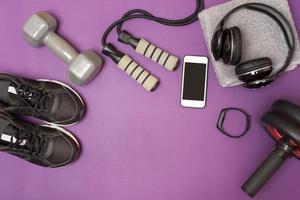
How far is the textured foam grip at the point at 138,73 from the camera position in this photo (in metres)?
1.01

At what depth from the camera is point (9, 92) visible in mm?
1026

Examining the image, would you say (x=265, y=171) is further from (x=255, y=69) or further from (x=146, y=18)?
(x=146, y=18)

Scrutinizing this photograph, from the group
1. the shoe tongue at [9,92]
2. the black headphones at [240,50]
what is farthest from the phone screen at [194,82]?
the shoe tongue at [9,92]

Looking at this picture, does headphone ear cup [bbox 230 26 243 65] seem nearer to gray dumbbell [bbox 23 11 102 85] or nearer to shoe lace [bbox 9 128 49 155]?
gray dumbbell [bbox 23 11 102 85]

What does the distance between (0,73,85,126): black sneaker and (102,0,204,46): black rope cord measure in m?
0.20

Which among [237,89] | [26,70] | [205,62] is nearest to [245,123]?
[237,89]

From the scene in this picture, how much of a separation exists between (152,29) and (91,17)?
0.19 m

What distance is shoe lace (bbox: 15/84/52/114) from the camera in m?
1.02

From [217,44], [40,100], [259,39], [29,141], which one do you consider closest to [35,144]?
[29,141]

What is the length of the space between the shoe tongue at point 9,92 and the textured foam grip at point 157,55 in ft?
1.24

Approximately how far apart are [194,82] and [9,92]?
0.53m

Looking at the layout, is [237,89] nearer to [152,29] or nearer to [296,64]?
[296,64]

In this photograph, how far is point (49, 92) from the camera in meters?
1.04

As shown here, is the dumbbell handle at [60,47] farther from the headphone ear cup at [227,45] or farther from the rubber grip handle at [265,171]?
the rubber grip handle at [265,171]
